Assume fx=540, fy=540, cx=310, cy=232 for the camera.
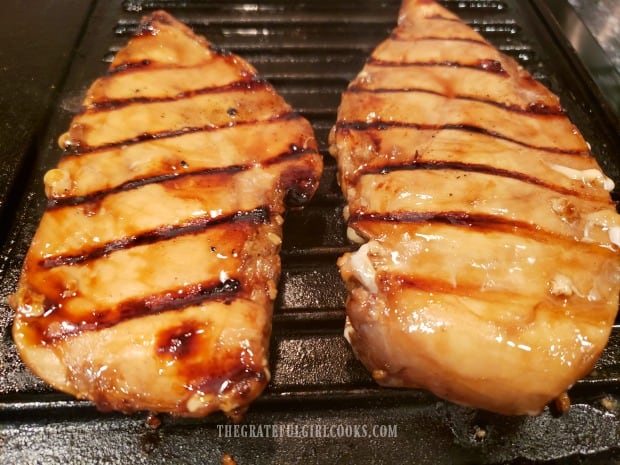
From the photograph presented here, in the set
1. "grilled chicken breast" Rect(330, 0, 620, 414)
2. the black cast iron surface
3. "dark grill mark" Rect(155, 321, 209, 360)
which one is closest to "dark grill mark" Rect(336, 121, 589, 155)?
"grilled chicken breast" Rect(330, 0, 620, 414)

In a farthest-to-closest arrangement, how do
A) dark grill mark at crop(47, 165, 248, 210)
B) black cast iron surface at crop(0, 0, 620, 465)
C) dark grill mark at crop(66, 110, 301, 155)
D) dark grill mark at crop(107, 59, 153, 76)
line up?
dark grill mark at crop(107, 59, 153, 76)
dark grill mark at crop(66, 110, 301, 155)
dark grill mark at crop(47, 165, 248, 210)
black cast iron surface at crop(0, 0, 620, 465)

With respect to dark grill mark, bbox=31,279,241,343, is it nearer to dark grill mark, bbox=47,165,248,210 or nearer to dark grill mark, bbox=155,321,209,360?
dark grill mark, bbox=155,321,209,360

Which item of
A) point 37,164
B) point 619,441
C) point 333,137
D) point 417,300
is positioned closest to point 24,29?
point 37,164

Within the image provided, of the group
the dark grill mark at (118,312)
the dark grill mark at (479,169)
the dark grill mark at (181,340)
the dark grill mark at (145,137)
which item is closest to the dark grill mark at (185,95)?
the dark grill mark at (145,137)

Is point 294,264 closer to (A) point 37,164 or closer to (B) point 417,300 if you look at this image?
(B) point 417,300

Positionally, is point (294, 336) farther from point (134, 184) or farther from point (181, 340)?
point (134, 184)

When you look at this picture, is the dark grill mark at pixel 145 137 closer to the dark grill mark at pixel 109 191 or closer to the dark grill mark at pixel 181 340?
the dark grill mark at pixel 109 191
